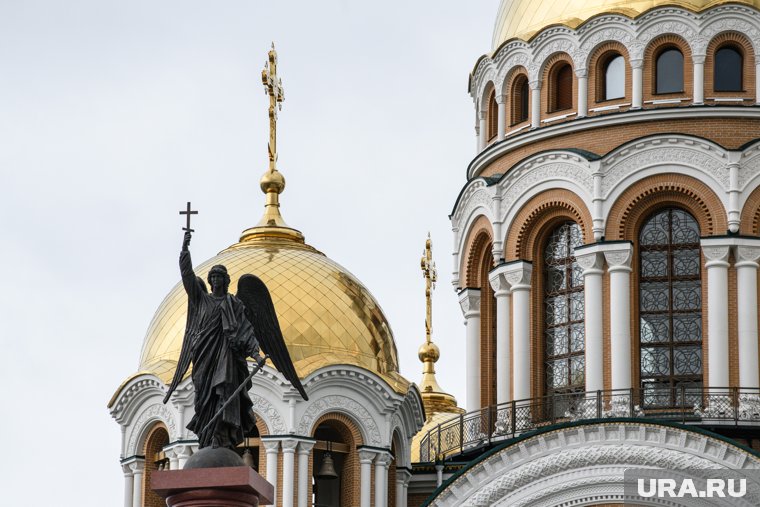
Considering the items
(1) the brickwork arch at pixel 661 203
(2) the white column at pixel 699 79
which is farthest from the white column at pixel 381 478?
(2) the white column at pixel 699 79

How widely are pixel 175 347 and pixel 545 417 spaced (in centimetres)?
573

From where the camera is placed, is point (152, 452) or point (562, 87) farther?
point (562, 87)

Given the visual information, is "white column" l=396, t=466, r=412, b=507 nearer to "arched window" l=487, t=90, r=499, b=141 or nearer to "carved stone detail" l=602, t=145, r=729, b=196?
"carved stone detail" l=602, t=145, r=729, b=196

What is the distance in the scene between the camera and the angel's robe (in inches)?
673

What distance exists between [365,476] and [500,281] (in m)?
3.91

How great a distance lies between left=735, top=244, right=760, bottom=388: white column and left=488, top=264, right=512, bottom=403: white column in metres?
3.81

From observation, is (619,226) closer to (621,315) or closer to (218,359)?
(621,315)

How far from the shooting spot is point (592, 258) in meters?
30.5

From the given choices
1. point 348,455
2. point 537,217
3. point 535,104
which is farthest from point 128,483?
point 535,104

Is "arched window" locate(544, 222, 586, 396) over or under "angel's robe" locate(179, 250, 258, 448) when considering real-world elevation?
over

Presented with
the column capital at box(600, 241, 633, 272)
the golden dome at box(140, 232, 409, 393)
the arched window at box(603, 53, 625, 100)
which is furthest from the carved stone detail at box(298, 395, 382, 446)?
the arched window at box(603, 53, 625, 100)

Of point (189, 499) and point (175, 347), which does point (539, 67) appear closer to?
point (175, 347)

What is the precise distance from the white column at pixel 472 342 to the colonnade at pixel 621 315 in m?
1.20

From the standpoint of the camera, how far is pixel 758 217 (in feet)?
99.6
